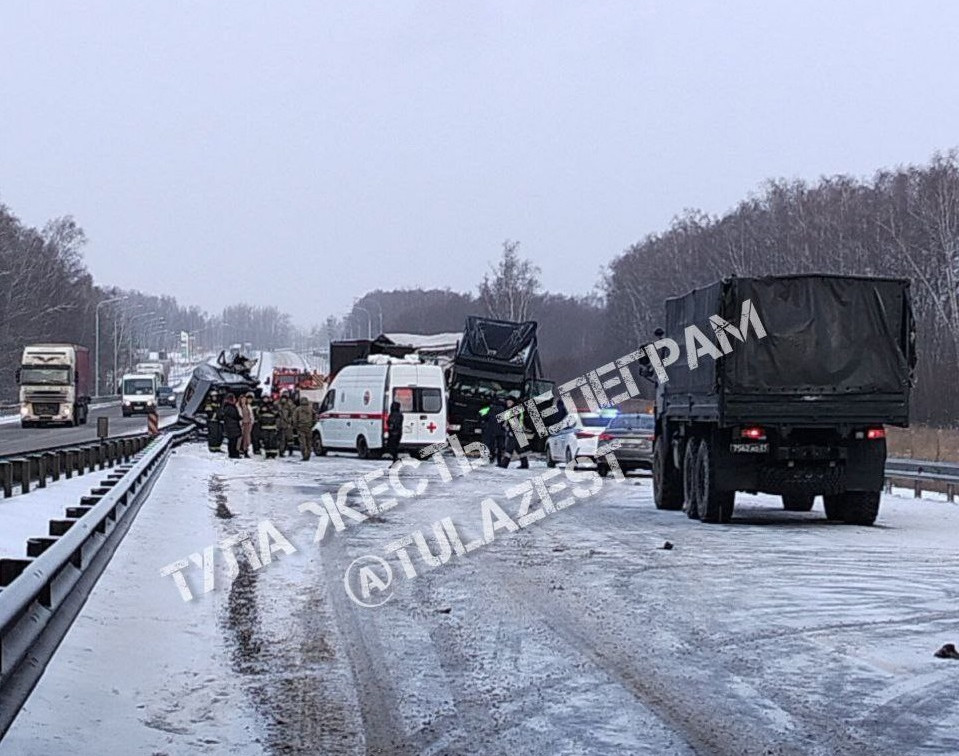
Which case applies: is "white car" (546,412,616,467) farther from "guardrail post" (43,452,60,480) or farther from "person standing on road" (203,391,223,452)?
"guardrail post" (43,452,60,480)

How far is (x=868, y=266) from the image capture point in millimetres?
74312

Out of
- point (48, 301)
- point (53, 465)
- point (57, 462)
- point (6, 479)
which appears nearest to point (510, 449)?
point (57, 462)

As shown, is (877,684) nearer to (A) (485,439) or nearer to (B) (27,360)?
(A) (485,439)

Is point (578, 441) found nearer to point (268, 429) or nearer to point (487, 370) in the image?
point (487, 370)

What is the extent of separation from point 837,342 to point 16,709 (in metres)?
14.1

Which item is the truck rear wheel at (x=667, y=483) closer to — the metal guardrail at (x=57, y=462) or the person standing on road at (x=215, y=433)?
the metal guardrail at (x=57, y=462)

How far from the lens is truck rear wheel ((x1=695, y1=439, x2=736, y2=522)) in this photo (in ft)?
62.0

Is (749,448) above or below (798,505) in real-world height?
above

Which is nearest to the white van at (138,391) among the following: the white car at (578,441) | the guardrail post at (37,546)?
the white car at (578,441)

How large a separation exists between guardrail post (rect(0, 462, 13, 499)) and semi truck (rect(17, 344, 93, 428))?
44.3 m

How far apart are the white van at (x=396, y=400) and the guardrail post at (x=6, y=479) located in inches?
615

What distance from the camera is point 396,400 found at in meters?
36.8

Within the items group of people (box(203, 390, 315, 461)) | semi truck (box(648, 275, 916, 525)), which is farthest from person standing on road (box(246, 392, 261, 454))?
semi truck (box(648, 275, 916, 525))

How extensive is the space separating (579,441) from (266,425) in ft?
31.1
